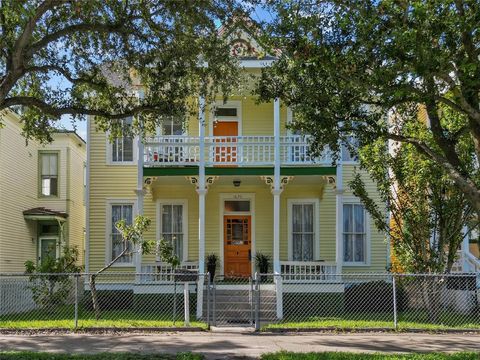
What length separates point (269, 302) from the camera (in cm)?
1666

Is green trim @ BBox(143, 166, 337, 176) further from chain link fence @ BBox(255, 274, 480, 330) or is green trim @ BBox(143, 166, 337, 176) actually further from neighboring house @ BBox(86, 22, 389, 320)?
chain link fence @ BBox(255, 274, 480, 330)

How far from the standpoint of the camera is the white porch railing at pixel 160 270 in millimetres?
17816

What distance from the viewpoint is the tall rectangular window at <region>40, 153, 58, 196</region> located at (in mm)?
24578

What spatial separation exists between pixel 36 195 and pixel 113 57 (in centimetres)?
1248

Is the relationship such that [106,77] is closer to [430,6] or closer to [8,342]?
[8,342]

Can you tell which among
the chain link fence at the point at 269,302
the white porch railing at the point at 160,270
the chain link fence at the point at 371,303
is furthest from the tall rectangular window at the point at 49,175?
the chain link fence at the point at 371,303

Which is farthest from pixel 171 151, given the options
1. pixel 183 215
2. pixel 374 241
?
pixel 374 241

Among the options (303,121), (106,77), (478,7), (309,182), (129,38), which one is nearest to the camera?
(478,7)

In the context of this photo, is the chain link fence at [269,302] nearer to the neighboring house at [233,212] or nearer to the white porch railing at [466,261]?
the neighboring house at [233,212]

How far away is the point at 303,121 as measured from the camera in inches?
413

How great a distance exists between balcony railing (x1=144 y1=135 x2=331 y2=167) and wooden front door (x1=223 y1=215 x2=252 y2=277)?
9.26 feet

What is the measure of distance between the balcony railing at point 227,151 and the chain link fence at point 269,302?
3.58 metres

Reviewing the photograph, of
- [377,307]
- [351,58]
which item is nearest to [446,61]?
[351,58]

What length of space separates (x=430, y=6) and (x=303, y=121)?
301cm
